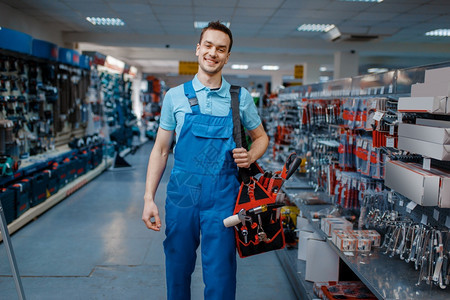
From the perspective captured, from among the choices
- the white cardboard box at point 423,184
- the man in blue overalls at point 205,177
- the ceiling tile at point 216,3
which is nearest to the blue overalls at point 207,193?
the man in blue overalls at point 205,177

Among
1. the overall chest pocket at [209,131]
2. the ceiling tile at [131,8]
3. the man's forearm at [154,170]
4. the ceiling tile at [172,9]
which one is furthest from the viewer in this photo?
the ceiling tile at [172,9]

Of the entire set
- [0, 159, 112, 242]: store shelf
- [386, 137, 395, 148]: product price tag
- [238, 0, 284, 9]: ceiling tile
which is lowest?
[0, 159, 112, 242]: store shelf

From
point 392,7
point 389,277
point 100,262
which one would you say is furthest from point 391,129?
point 392,7

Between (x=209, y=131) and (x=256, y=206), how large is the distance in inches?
17.2

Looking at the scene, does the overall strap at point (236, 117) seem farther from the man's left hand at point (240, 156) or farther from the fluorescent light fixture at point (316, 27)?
the fluorescent light fixture at point (316, 27)

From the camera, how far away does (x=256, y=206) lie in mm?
1962

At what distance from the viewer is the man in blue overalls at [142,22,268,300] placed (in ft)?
6.29

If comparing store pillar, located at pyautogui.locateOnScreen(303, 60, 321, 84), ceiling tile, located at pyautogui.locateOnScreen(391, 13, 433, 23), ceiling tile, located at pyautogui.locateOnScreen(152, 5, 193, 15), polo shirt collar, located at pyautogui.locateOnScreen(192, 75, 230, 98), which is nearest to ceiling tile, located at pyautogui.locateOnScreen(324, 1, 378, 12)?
ceiling tile, located at pyautogui.locateOnScreen(391, 13, 433, 23)

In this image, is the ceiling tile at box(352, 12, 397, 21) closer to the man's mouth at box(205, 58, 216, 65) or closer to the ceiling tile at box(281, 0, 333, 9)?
the ceiling tile at box(281, 0, 333, 9)

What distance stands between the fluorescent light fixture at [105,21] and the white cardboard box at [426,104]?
25.1 ft

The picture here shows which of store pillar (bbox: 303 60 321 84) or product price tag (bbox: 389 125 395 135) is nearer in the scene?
product price tag (bbox: 389 125 395 135)

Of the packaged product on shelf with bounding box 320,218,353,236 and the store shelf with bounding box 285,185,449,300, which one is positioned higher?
the packaged product on shelf with bounding box 320,218,353,236

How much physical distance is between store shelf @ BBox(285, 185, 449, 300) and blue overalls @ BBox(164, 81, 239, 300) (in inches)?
29.3

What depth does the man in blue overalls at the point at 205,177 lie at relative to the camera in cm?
192
